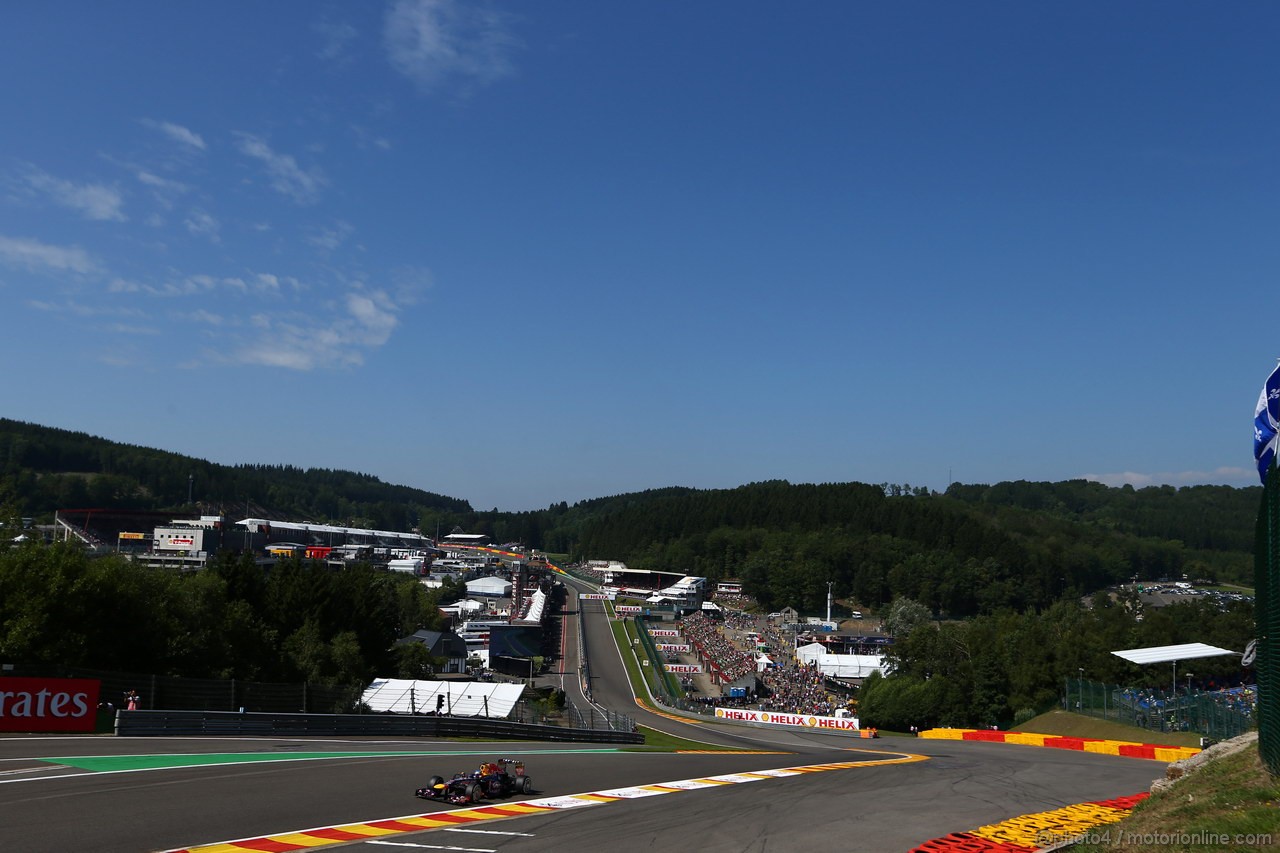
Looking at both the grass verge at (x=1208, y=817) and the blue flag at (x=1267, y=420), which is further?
→ the blue flag at (x=1267, y=420)

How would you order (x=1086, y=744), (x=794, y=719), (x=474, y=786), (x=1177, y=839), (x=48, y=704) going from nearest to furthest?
(x=1177, y=839) < (x=474, y=786) < (x=48, y=704) < (x=1086, y=744) < (x=794, y=719)

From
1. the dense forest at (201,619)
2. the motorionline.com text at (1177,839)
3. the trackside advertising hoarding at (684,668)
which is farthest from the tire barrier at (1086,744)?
the trackside advertising hoarding at (684,668)

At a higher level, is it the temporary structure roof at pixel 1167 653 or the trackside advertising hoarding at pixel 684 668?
the temporary structure roof at pixel 1167 653

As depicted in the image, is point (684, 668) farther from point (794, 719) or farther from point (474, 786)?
point (474, 786)

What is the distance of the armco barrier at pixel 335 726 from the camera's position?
26078 millimetres

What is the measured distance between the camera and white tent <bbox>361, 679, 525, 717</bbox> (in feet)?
154

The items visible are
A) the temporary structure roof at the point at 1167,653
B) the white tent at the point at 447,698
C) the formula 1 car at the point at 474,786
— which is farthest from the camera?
the temporary structure roof at the point at 1167,653

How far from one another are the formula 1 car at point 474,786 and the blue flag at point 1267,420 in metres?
14.9

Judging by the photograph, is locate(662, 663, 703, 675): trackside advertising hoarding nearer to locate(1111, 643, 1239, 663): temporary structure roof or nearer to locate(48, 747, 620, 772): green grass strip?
locate(1111, 643, 1239, 663): temporary structure roof

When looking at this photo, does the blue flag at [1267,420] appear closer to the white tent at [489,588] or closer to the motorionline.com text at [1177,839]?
the motorionline.com text at [1177,839]

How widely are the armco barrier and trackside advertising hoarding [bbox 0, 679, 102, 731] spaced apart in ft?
3.12

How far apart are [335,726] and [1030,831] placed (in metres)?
23.5

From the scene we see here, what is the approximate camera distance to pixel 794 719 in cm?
6431

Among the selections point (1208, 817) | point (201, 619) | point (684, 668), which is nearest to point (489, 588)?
point (684, 668)
